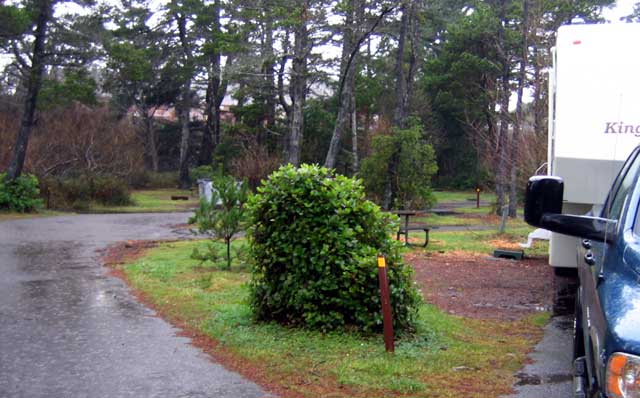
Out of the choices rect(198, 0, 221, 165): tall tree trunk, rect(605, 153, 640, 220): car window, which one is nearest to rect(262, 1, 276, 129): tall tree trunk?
rect(198, 0, 221, 165): tall tree trunk

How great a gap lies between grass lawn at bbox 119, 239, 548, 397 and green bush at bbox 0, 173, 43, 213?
59.4 feet

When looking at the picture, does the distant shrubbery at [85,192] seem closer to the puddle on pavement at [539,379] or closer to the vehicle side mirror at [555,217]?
the puddle on pavement at [539,379]

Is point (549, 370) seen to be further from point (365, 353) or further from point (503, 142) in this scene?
point (503, 142)

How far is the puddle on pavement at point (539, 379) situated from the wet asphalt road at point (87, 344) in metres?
2.11

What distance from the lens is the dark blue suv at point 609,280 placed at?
3062 mm

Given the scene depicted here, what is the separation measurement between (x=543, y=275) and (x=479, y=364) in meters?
6.25

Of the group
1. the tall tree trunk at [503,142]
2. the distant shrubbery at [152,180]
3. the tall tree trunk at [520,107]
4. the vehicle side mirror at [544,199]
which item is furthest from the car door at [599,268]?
the distant shrubbery at [152,180]

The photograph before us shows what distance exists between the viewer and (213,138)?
5172 cm

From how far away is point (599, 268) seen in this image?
4.17 m

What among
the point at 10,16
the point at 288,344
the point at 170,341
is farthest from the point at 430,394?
the point at 10,16

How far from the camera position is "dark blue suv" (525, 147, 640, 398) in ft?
10.0

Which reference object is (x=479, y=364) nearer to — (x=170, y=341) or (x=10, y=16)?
(x=170, y=341)

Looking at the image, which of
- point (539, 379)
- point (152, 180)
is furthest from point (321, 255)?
point (152, 180)

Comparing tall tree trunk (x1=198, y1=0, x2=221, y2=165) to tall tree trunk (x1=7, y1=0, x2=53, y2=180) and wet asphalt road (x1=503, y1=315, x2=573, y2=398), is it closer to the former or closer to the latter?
tall tree trunk (x1=7, y1=0, x2=53, y2=180)
